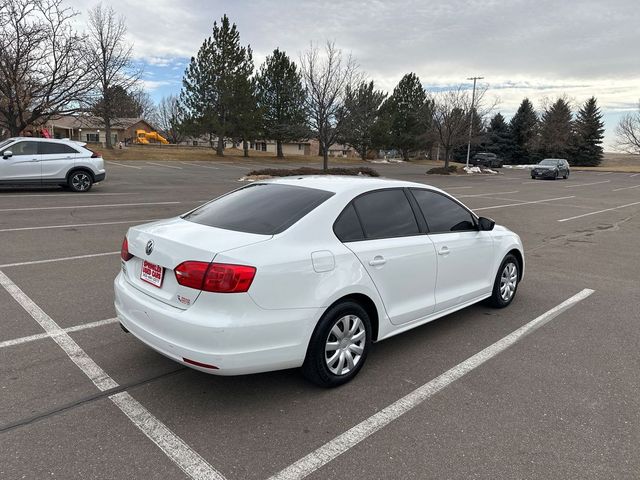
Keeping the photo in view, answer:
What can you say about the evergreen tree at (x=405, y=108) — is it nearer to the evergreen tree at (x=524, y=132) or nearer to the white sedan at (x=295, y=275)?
the evergreen tree at (x=524, y=132)

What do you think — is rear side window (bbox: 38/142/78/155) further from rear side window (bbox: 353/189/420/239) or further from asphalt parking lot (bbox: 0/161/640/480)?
rear side window (bbox: 353/189/420/239)

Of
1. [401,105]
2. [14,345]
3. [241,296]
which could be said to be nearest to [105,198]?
[14,345]

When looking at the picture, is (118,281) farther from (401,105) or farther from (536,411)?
(401,105)

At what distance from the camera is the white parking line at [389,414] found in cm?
260

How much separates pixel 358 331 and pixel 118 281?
75.6 inches

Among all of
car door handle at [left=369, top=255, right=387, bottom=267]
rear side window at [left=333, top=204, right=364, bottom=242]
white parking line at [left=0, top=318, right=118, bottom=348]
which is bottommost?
white parking line at [left=0, top=318, right=118, bottom=348]

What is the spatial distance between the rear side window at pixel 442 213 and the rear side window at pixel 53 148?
13720 mm

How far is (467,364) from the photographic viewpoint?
3920 mm

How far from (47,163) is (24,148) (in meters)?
0.71

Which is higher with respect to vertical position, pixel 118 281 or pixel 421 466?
pixel 118 281

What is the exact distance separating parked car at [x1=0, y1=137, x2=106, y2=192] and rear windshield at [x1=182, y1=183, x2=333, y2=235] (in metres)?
12.7

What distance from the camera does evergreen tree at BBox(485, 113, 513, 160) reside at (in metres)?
70.3

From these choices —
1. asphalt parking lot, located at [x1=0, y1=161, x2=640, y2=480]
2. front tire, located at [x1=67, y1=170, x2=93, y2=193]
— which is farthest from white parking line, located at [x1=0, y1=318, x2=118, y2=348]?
front tire, located at [x1=67, y1=170, x2=93, y2=193]

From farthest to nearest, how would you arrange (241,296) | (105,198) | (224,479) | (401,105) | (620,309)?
(401,105)
(105,198)
(620,309)
(241,296)
(224,479)
